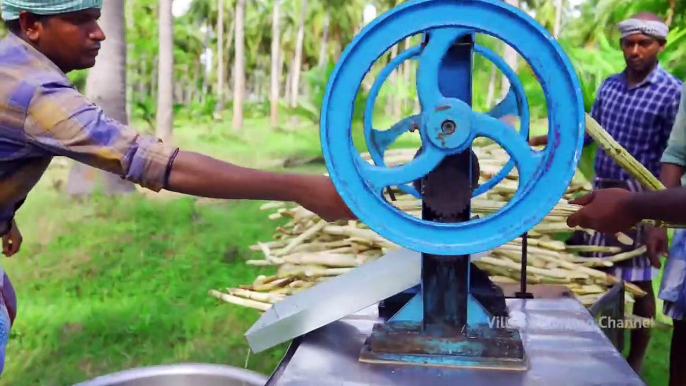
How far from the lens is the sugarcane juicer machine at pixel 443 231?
1.12 m

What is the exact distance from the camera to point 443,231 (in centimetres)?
119

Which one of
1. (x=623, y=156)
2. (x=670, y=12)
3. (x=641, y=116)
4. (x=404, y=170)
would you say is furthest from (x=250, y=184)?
(x=670, y=12)

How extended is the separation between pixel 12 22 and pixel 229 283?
3.26m

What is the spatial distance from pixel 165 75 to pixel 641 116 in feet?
17.5

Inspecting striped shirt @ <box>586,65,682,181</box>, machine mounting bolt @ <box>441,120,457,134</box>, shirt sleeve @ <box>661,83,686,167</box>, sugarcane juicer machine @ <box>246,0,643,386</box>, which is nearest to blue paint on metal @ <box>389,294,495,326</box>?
sugarcane juicer machine @ <box>246,0,643,386</box>

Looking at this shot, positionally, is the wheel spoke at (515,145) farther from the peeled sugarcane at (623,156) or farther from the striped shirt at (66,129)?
the striped shirt at (66,129)

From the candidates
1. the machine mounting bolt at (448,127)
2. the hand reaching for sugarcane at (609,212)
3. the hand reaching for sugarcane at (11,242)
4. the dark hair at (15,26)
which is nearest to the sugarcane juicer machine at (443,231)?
the machine mounting bolt at (448,127)

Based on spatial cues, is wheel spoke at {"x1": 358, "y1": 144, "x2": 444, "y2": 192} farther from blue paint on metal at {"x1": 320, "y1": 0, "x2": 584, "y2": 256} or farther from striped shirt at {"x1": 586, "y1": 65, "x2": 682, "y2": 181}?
striped shirt at {"x1": 586, "y1": 65, "x2": 682, "y2": 181}

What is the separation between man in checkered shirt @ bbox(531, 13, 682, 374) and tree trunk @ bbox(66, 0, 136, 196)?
4.18 m

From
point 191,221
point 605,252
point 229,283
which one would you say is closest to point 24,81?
point 605,252

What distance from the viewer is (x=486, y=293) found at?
1455mm

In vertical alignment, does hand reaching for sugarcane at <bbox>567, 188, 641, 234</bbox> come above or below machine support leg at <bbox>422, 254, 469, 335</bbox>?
above

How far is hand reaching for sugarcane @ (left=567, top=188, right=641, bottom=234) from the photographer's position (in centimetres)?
134

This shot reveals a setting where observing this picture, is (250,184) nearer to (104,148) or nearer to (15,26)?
(104,148)
